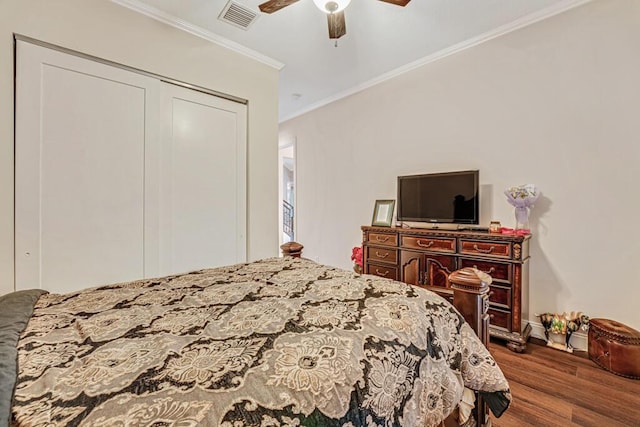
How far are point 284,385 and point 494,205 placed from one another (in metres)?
2.78

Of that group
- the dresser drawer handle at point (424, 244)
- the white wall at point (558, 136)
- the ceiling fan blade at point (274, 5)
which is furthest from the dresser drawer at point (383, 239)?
the ceiling fan blade at point (274, 5)

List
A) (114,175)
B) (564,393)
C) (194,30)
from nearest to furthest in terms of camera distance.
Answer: (564,393) < (114,175) < (194,30)

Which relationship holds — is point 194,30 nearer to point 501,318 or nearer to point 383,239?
point 383,239

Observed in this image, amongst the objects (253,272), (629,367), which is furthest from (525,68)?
(253,272)

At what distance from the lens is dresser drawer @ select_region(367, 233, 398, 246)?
9.61 feet

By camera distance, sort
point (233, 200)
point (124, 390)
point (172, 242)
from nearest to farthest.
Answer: point (124, 390) → point (172, 242) → point (233, 200)

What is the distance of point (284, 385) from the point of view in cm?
60

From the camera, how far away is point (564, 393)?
5.63 feet

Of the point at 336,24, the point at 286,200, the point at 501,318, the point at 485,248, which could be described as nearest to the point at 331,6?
the point at 336,24

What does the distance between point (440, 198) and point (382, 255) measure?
2.79 ft

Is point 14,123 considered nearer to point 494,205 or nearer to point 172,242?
point 172,242

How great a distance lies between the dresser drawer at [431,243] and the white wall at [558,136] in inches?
22.5

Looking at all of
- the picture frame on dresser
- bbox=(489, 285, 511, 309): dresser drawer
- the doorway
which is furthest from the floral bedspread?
the doorway

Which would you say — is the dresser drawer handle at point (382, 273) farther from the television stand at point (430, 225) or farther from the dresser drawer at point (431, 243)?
the television stand at point (430, 225)
